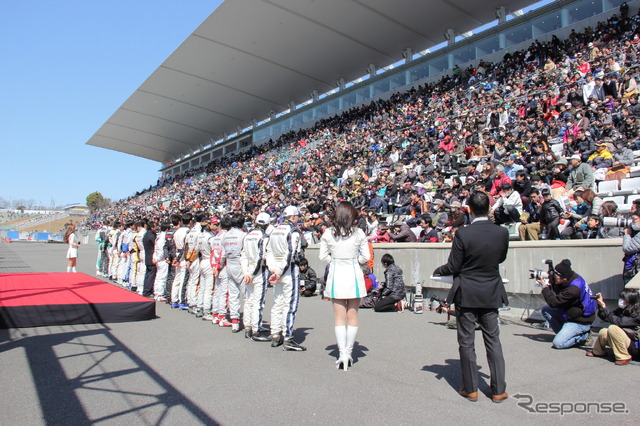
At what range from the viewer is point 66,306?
22.0 ft

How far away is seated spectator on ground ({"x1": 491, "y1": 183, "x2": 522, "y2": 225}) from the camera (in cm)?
907

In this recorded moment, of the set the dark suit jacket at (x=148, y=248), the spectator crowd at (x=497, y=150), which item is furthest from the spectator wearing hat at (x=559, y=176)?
the dark suit jacket at (x=148, y=248)

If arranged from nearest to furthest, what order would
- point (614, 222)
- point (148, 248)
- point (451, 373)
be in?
point (451, 373)
point (614, 222)
point (148, 248)

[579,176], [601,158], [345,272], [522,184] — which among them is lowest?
[345,272]

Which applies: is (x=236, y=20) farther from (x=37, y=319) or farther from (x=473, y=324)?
(x=473, y=324)

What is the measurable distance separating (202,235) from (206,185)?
29628 mm

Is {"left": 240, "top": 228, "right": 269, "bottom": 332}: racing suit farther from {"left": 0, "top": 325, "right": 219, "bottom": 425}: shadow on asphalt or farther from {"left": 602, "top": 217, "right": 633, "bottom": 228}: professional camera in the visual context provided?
{"left": 602, "top": 217, "right": 633, "bottom": 228}: professional camera

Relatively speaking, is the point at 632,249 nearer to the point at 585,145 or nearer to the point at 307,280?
the point at 585,145

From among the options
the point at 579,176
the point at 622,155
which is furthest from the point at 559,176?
the point at 622,155

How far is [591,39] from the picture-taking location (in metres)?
16.0

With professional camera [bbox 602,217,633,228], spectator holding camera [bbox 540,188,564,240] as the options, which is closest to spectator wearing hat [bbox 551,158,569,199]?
spectator holding camera [bbox 540,188,564,240]

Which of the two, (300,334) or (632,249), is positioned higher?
(632,249)

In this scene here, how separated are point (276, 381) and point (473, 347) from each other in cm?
184

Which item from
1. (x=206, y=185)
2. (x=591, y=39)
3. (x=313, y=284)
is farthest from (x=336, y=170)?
(x=206, y=185)
